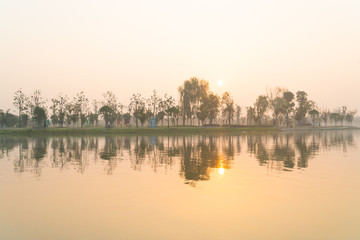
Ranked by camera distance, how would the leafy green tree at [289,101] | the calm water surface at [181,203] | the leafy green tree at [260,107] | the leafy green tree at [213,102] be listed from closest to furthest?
the calm water surface at [181,203] < the leafy green tree at [213,102] < the leafy green tree at [260,107] < the leafy green tree at [289,101]

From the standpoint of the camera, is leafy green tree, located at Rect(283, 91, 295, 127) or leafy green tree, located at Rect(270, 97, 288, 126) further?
leafy green tree, located at Rect(283, 91, 295, 127)

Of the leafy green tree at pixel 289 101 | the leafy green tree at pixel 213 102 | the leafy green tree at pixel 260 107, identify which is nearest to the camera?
the leafy green tree at pixel 213 102

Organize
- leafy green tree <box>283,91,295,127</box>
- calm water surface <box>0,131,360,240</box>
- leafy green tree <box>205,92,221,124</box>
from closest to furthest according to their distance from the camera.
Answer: calm water surface <box>0,131,360,240</box> → leafy green tree <box>205,92,221,124</box> → leafy green tree <box>283,91,295,127</box>

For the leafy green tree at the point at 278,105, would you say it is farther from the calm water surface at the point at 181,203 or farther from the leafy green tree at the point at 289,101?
the calm water surface at the point at 181,203

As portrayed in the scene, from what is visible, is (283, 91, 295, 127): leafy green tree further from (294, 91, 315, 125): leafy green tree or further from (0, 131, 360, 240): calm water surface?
(0, 131, 360, 240): calm water surface

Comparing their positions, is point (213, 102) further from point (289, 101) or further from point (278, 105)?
point (289, 101)

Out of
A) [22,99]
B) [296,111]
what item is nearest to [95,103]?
[22,99]

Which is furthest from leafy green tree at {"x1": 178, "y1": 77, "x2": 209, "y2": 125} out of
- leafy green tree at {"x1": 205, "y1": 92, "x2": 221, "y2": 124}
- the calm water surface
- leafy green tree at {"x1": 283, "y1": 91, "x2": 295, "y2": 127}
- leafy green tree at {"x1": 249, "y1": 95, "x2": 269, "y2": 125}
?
the calm water surface

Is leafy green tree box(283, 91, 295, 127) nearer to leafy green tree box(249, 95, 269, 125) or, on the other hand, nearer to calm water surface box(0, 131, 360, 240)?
leafy green tree box(249, 95, 269, 125)

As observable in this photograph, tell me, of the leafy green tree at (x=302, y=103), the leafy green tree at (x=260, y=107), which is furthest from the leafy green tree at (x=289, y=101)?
the leafy green tree at (x=260, y=107)

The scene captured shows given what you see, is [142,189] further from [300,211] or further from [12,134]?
[12,134]

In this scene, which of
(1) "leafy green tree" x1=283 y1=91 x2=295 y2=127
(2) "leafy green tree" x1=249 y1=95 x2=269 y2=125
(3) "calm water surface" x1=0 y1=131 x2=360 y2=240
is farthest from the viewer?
(1) "leafy green tree" x1=283 y1=91 x2=295 y2=127

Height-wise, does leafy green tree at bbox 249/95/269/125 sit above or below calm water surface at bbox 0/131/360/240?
above

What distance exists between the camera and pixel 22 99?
112 meters
